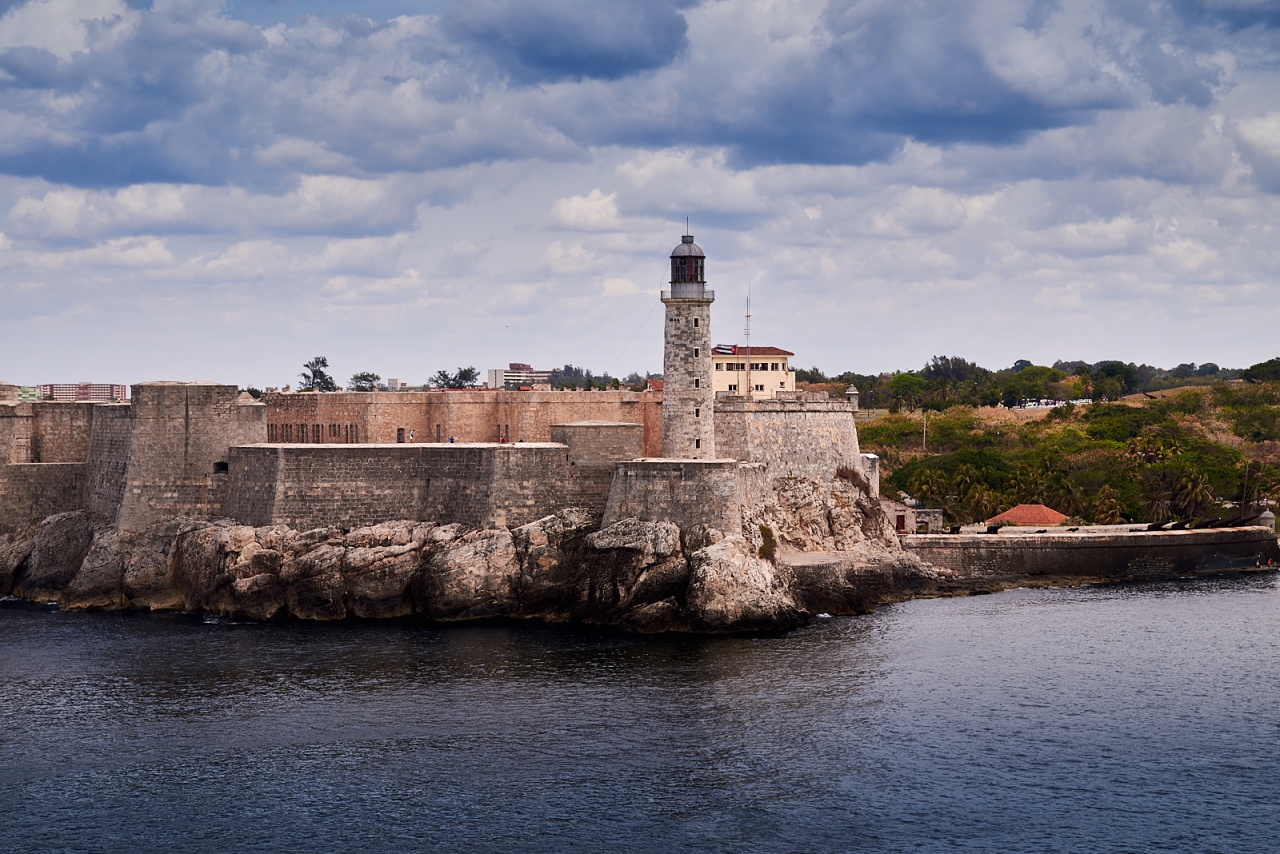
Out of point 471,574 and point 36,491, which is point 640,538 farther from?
point 36,491

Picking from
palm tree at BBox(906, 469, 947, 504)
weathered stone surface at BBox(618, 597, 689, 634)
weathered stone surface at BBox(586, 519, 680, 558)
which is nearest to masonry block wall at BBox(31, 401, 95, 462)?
weathered stone surface at BBox(586, 519, 680, 558)

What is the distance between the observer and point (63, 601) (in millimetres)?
47969

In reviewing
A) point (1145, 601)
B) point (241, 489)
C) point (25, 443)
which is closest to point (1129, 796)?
point (1145, 601)

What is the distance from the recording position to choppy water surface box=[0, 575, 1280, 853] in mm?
27156

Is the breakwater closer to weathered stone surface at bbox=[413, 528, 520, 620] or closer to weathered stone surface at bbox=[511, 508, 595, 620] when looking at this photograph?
weathered stone surface at bbox=[511, 508, 595, 620]

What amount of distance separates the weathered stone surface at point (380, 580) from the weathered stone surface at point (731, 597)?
974 centimetres

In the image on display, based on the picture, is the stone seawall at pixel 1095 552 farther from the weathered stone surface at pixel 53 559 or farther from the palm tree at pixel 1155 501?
the weathered stone surface at pixel 53 559

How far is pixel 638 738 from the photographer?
32000mm

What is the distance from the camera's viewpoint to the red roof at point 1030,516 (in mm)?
59156

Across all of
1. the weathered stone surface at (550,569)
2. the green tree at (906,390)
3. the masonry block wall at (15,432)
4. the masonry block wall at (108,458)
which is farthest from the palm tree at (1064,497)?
the masonry block wall at (15,432)

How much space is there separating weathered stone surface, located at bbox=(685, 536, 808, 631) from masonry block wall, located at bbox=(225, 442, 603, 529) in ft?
22.3

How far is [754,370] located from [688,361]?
16.0 meters

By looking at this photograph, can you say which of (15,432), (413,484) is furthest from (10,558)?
(413,484)

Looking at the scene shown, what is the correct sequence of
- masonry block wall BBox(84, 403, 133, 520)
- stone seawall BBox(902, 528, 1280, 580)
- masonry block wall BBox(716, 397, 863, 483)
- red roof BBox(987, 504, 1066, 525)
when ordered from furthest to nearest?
1. red roof BBox(987, 504, 1066, 525)
2. stone seawall BBox(902, 528, 1280, 580)
3. masonry block wall BBox(716, 397, 863, 483)
4. masonry block wall BBox(84, 403, 133, 520)
